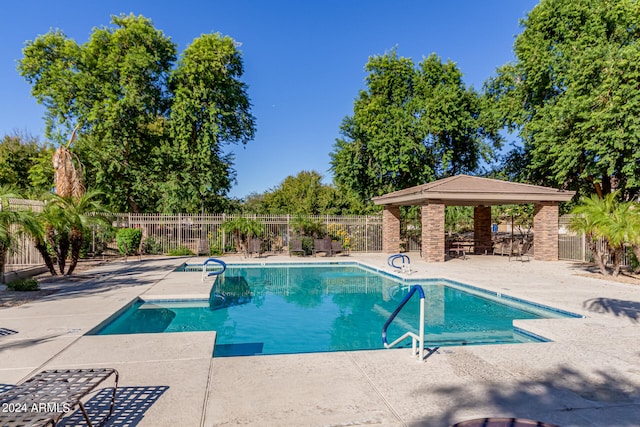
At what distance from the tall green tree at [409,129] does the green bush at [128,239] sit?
13.3 metres

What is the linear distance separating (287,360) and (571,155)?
55.4 ft

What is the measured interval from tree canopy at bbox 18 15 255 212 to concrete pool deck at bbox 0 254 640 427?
17862mm

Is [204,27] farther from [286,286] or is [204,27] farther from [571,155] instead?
[571,155]

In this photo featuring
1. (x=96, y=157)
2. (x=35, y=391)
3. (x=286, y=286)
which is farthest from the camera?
(x=96, y=157)

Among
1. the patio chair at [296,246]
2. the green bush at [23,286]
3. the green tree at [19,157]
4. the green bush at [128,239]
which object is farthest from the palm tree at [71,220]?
the green tree at [19,157]

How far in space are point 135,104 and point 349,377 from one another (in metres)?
23.2

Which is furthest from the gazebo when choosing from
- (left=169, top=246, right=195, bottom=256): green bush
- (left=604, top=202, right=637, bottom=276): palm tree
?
(left=169, top=246, right=195, bottom=256): green bush

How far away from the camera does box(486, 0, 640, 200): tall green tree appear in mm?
14594

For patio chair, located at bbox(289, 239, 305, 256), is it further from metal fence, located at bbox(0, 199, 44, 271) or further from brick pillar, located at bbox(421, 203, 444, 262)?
metal fence, located at bbox(0, 199, 44, 271)

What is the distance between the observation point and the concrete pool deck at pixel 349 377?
3.10m

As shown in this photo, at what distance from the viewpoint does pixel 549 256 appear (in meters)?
16.5

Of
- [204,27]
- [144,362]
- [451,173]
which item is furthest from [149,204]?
[144,362]

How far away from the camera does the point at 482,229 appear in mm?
20469

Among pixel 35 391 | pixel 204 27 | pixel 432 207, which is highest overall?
pixel 204 27
